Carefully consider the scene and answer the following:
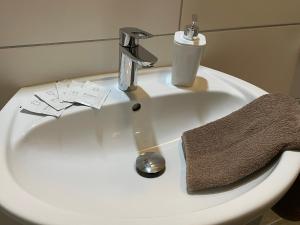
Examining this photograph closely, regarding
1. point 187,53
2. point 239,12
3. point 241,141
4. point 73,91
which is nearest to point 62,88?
point 73,91

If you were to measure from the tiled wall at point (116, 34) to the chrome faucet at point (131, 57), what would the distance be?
0.07m

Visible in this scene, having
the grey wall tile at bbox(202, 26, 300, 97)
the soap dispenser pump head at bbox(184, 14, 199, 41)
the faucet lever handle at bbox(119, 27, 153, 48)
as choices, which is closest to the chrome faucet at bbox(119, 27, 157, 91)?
the faucet lever handle at bbox(119, 27, 153, 48)

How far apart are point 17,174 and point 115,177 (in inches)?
7.7

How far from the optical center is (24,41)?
0.68 metres

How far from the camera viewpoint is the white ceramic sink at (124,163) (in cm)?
47

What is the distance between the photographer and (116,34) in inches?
29.6

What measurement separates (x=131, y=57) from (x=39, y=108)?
0.20m

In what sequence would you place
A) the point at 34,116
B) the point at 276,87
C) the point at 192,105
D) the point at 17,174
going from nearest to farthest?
the point at 17,174
the point at 34,116
the point at 192,105
the point at 276,87

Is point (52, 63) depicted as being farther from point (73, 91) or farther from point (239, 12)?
point (239, 12)

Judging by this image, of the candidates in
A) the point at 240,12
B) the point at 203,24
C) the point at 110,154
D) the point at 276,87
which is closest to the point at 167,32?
the point at 203,24

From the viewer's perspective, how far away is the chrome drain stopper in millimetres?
698

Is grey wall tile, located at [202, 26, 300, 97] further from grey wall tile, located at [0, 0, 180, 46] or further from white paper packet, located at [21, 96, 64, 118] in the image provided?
white paper packet, located at [21, 96, 64, 118]

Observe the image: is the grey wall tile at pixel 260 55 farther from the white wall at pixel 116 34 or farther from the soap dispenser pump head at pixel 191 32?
the soap dispenser pump head at pixel 191 32

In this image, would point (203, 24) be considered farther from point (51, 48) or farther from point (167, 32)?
point (51, 48)
